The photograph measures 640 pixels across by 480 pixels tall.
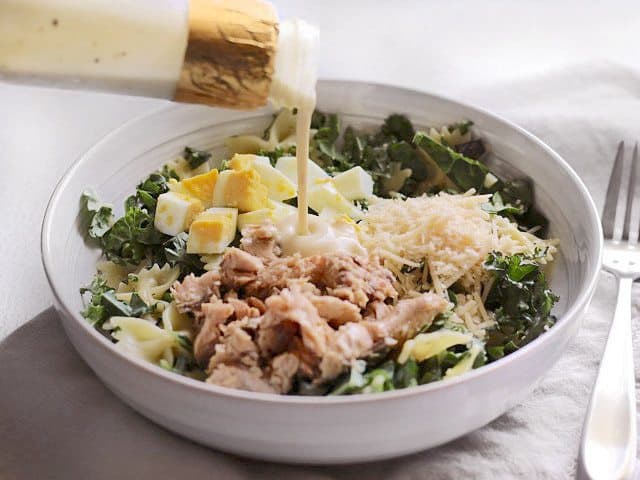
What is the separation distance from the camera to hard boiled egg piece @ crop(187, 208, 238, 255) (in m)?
4.05

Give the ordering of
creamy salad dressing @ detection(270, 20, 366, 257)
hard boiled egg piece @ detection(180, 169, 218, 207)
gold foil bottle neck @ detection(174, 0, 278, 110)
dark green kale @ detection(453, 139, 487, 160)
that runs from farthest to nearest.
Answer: dark green kale @ detection(453, 139, 487, 160)
hard boiled egg piece @ detection(180, 169, 218, 207)
creamy salad dressing @ detection(270, 20, 366, 257)
gold foil bottle neck @ detection(174, 0, 278, 110)

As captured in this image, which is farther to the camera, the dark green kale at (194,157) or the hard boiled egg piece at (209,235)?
the dark green kale at (194,157)

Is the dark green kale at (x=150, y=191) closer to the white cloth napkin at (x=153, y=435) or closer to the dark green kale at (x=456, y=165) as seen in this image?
the white cloth napkin at (x=153, y=435)

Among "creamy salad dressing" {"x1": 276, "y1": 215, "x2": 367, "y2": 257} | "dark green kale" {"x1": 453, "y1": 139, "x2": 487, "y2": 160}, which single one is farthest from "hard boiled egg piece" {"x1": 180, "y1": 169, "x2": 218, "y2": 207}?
"dark green kale" {"x1": 453, "y1": 139, "x2": 487, "y2": 160}

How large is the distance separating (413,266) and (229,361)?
3.55ft

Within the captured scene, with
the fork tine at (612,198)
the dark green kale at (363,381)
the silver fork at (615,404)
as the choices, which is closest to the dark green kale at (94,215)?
the dark green kale at (363,381)

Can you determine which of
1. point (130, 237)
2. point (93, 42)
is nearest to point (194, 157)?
Answer: point (130, 237)

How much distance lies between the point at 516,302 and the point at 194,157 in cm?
197

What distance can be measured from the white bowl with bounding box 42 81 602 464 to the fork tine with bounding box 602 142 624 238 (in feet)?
1.34

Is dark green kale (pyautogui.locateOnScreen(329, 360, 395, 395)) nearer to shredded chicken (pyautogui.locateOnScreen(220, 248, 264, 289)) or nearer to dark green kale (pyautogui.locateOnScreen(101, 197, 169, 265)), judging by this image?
shredded chicken (pyautogui.locateOnScreen(220, 248, 264, 289))

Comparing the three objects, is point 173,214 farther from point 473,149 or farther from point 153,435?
point 473,149

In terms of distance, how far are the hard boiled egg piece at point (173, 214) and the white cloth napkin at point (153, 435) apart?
667 millimetres

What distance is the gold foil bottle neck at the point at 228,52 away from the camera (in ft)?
10.8

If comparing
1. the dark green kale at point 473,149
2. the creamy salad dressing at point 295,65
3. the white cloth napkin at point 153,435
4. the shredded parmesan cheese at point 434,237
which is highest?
the creamy salad dressing at point 295,65
